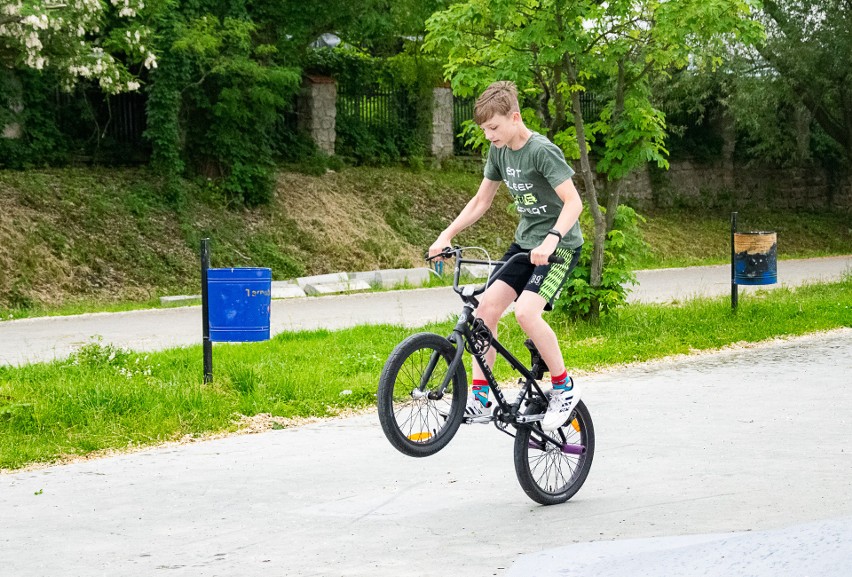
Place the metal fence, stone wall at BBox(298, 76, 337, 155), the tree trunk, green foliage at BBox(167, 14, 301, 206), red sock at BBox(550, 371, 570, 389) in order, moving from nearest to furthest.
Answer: red sock at BBox(550, 371, 570, 389), the tree trunk, green foliage at BBox(167, 14, 301, 206), stone wall at BBox(298, 76, 337, 155), the metal fence

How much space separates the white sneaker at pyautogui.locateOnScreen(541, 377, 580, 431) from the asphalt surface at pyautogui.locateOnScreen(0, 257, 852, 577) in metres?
0.43

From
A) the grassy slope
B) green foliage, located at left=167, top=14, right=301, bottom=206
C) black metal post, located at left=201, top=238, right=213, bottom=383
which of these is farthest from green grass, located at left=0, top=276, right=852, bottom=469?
green foliage, located at left=167, top=14, right=301, bottom=206

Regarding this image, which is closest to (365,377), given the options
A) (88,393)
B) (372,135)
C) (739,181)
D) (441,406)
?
(88,393)

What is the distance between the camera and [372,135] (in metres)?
28.6

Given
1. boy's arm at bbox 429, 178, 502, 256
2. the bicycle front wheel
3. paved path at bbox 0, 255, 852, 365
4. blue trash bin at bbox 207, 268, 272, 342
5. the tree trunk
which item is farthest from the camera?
paved path at bbox 0, 255, 852, 365

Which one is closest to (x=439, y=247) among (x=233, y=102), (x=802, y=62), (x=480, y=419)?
(x=480, y=419)

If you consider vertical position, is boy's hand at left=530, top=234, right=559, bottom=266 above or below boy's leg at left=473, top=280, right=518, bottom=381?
above

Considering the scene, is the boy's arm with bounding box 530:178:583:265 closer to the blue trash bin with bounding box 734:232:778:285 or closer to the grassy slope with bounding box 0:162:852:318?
the blue trash bin with bounding box 734:232:778:285

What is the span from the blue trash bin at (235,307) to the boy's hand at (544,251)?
3.84 meters

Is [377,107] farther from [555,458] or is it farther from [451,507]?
[451,507]

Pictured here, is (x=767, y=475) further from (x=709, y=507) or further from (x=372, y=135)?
(x=372, y=135)

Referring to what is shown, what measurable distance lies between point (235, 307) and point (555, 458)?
374 cm

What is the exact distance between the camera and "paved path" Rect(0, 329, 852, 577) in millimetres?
5191

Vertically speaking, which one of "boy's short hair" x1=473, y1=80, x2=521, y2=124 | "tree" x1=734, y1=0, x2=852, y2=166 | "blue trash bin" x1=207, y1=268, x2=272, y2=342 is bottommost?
"blue trash bin" x1=207, y1=268, x2=272, y2=342
